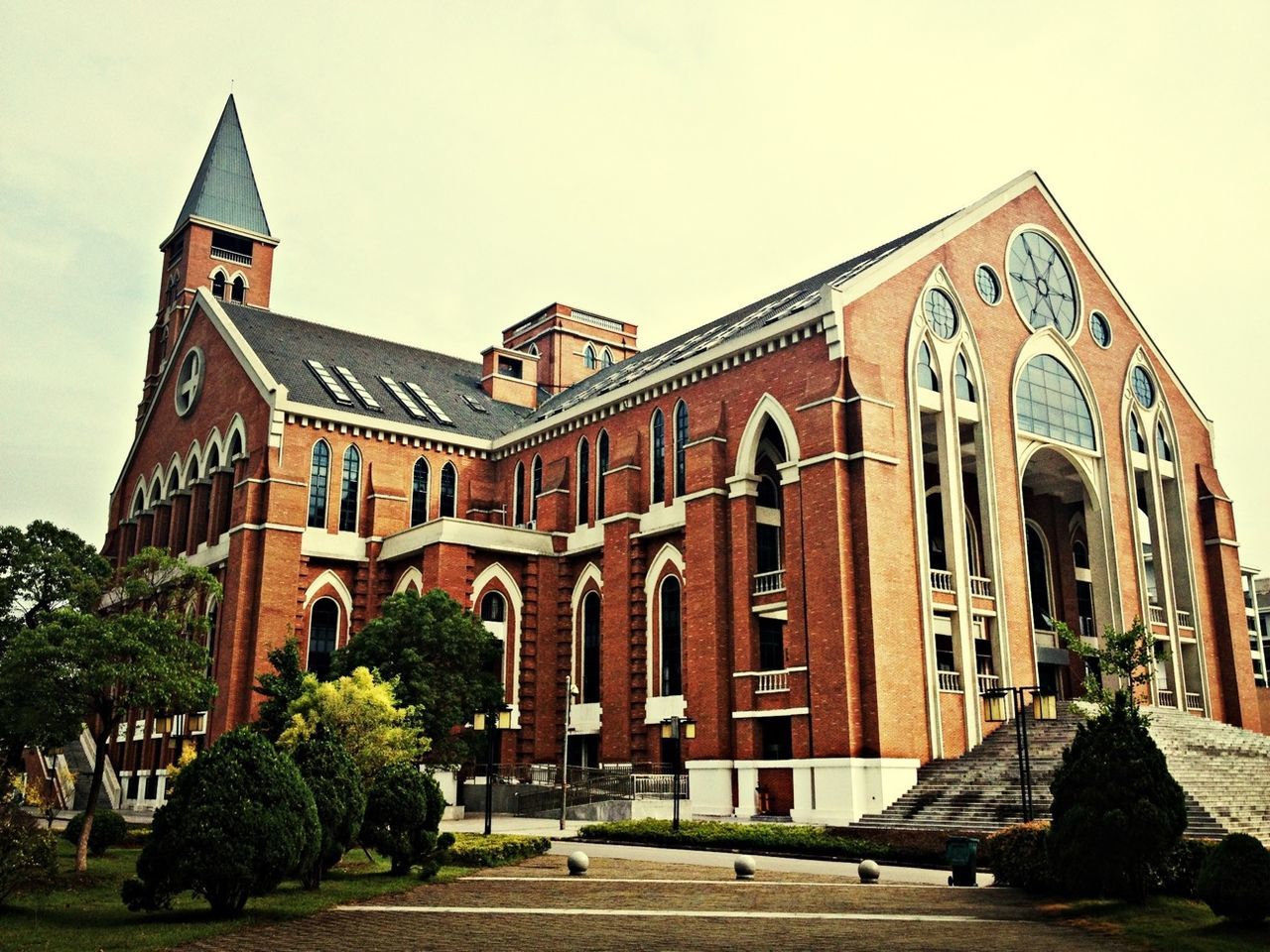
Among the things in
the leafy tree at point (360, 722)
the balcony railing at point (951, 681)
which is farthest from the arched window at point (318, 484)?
the balcony railing at point (951, 681)

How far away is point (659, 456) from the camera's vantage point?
127 ft

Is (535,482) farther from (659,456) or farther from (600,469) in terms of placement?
(659,456)

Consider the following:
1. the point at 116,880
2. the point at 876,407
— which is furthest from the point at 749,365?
the point at 116,880

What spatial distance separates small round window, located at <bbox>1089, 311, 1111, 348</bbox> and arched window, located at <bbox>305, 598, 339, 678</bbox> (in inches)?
1135

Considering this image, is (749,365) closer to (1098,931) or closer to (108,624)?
(108,624)

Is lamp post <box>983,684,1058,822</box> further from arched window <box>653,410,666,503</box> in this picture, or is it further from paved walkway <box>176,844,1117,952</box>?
arched window <box>653,410,666,503</box>

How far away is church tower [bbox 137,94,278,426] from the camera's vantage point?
2184 inches

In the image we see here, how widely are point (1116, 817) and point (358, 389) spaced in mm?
35892

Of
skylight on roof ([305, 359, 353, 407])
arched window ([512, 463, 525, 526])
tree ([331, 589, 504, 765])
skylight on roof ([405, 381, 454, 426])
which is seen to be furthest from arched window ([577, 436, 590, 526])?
skylight on roof ([305, 359, 353, 407])

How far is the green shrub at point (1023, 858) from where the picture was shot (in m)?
17.6

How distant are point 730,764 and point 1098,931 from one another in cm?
1815

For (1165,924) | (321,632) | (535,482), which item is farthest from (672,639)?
(1165,924)

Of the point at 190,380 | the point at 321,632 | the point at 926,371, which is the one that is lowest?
the point at 321,632

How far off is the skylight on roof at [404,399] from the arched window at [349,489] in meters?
3.83
